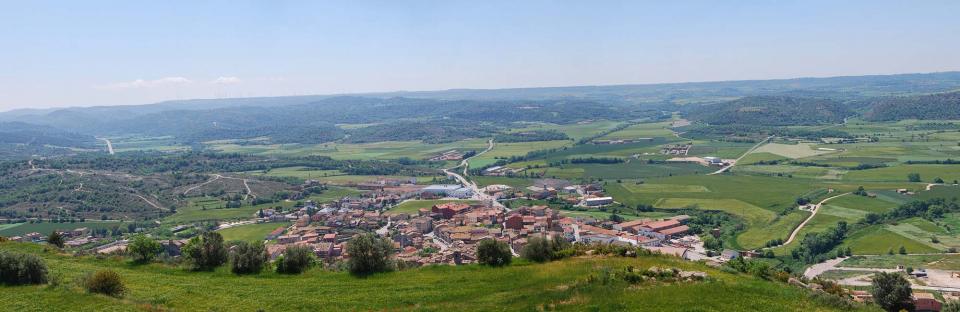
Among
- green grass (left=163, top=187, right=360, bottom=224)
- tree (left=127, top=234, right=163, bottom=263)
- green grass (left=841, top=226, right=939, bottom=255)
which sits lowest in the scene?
green grass (left=163, top=187, right=360, bottom=224)

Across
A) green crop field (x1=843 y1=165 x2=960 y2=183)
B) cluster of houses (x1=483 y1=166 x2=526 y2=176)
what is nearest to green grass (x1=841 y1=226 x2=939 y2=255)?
green crop field (x1=843 y1=165 x2=960 y2=183)

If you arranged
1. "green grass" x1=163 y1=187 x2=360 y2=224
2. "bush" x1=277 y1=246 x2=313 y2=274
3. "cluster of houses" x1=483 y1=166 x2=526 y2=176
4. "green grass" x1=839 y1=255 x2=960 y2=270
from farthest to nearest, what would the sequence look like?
"cluster of houses" x1=483 y1=166 x2=526 y2=176 → "green grass" x1=163 y1=187 x2=360 y2=224 → "green grass" x1=839 y1=255 x2=960 y2=270 → "bush" x1=277 y1=246 x2=313 y2=274

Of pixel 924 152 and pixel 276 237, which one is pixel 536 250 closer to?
pixel 276 237

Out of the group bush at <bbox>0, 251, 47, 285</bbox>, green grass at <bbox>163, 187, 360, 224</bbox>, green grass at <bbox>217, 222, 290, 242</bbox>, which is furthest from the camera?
green grass at <bbox>163, 187, 360, 224</bbox>

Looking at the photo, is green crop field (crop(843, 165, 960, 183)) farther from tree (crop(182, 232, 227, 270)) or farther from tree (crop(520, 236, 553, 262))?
tree (crop(182, 232, 227, 270))

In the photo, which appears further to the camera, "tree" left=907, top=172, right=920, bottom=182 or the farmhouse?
"tree" left=907, top=172, right=920, bottom=182

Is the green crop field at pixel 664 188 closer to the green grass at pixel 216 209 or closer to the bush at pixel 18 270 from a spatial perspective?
the green grass at pixel 216 209

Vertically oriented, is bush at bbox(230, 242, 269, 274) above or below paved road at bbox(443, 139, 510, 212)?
above

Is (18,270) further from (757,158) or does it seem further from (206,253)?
(757,158)
